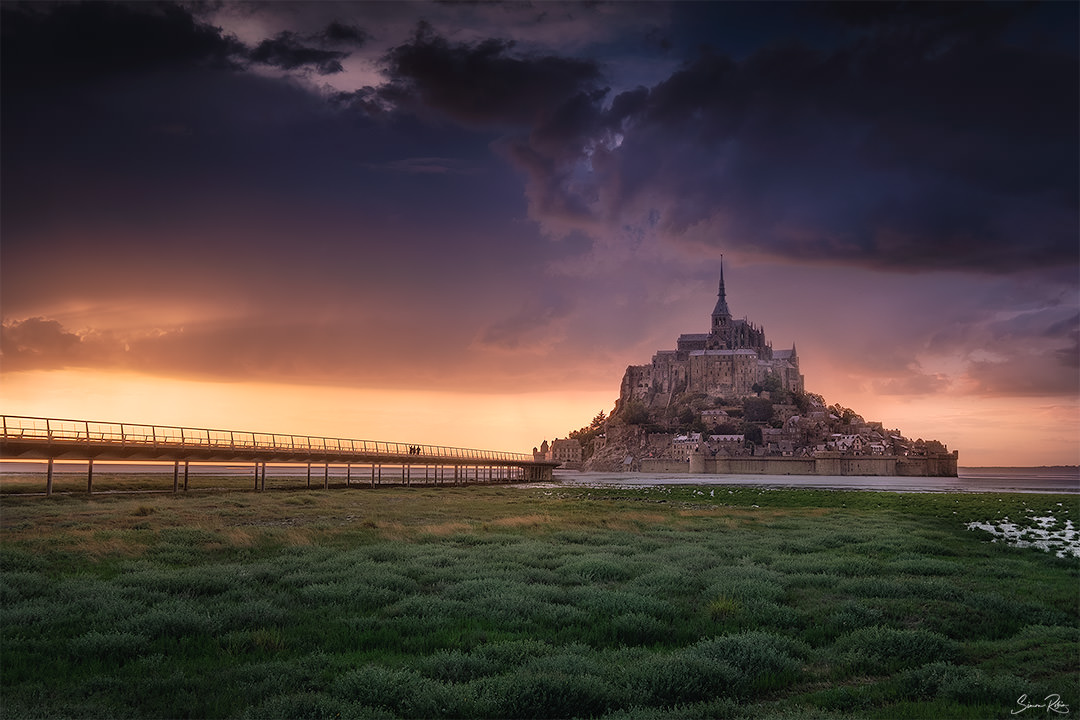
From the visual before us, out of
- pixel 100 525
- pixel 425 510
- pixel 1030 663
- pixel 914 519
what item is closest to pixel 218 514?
pixel 100 525

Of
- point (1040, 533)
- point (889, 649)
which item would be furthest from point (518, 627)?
point (1040, 533)

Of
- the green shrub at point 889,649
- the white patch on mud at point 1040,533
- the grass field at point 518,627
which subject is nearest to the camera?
the grass field at point 518,627

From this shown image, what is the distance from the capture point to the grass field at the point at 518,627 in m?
9.01

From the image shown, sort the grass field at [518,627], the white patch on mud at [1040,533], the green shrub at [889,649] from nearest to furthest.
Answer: the grass field at [518,627]
the green shrub at [889,649]
the white patch on mud at [1040,533]

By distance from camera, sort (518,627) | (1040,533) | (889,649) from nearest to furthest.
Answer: (889,649) < (518,627) < (1040,533)

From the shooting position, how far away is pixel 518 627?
41.9ft

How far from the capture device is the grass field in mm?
9008

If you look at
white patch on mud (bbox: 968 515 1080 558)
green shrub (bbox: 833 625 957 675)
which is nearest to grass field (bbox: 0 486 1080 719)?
green shrub (bbox: 833 625 957 675)

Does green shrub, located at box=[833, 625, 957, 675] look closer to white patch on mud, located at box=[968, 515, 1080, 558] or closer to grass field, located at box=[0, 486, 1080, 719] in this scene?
grass field, located at box=[0, 486, 1080, 719]

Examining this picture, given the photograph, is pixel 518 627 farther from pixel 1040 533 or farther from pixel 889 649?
pixel 1040 533

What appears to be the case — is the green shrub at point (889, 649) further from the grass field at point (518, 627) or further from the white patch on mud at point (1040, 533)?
the white patch on mud at point (1040, 533)

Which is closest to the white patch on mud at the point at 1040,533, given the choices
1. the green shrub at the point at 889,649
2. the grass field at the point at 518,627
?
the grass field at the point at 518,627

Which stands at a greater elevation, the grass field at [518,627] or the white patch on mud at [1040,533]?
the grass field at [518,627]

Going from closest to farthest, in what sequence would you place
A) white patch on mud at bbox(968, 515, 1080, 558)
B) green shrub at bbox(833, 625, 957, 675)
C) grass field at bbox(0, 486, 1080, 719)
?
grass field at bbox(0, 486, 1080, 719), green shrub at bbox(833, 625, 957, 675), white patch on mud at bbox(968, 515, 1080, 558)
